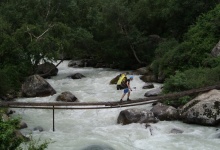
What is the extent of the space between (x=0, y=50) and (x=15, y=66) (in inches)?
59.0

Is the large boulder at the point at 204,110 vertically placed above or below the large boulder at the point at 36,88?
below

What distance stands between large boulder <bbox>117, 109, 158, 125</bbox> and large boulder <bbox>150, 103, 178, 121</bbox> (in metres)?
0.38

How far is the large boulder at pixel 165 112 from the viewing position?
52.0ft

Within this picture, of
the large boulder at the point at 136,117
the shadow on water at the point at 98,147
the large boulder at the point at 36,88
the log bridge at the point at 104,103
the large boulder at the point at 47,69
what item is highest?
the large boulder at the point at 47,69

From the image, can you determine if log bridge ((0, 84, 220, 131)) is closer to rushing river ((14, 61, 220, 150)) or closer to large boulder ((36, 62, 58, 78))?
rushing river ((14, 61, 220, 150))

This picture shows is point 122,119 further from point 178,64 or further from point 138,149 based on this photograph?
point 178,64

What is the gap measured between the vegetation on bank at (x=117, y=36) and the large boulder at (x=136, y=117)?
10.8ft

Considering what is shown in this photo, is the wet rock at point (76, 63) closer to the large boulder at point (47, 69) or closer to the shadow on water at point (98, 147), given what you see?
the large boulder at point (47, 69)

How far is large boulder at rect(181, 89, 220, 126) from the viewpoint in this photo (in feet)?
48.0

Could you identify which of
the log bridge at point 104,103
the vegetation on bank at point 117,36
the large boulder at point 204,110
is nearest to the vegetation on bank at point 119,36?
the vegetation on bank at point 117,36

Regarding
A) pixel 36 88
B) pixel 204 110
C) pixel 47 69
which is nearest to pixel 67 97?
pixel 36 88

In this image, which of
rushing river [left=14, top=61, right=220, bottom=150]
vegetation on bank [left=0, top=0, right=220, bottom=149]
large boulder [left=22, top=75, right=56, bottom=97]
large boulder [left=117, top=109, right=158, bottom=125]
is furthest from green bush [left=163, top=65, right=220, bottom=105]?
large boulder [left=22, top=75, right=56, bottom=97]

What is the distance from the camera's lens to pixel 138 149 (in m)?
12.6

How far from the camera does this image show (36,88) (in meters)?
21.4
